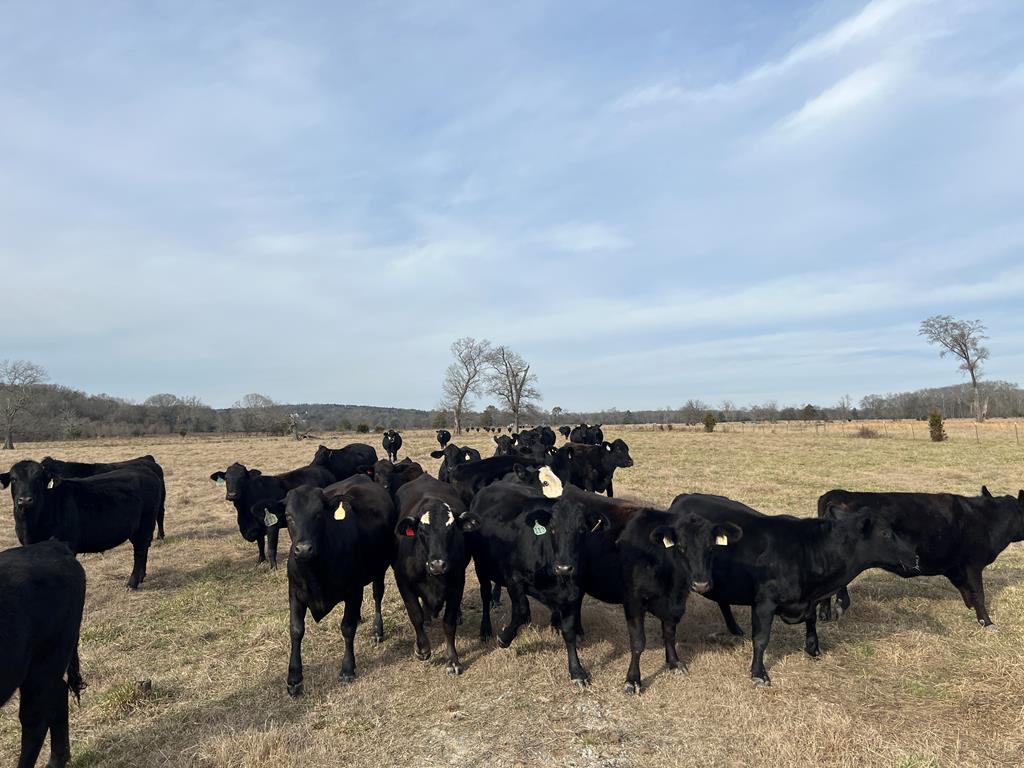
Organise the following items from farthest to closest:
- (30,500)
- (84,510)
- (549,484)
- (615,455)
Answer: (615,455)
(84,510)
(30,500)
(549,484)

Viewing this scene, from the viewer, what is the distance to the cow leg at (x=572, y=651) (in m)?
5.73

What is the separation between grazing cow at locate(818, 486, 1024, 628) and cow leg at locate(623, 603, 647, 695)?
9.58 ft

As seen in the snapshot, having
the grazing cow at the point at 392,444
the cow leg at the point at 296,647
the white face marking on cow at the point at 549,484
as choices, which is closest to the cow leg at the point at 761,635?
the white face marking on cow at the point at 549,484

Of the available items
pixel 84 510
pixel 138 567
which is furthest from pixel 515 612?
pixel 84 510

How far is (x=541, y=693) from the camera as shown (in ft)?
18.2

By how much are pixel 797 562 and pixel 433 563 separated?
3665 millimetres

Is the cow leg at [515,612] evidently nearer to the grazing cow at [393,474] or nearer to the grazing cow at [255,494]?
the grazing cow at [393,474]

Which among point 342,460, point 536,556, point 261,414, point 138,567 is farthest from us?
point 261,414

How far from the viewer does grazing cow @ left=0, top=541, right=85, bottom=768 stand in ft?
12.2

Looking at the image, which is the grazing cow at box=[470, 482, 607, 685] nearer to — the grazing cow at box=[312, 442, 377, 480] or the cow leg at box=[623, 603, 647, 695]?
the cow leg at box=[623, 603, 647, 695]

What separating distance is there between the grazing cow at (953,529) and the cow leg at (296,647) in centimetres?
605

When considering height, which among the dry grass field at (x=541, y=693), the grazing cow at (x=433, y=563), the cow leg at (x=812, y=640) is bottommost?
the dry grass field at (x=541, y=693)

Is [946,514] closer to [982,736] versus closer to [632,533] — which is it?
[982,736]

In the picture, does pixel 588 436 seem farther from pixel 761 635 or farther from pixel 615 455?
pixel 761 635
